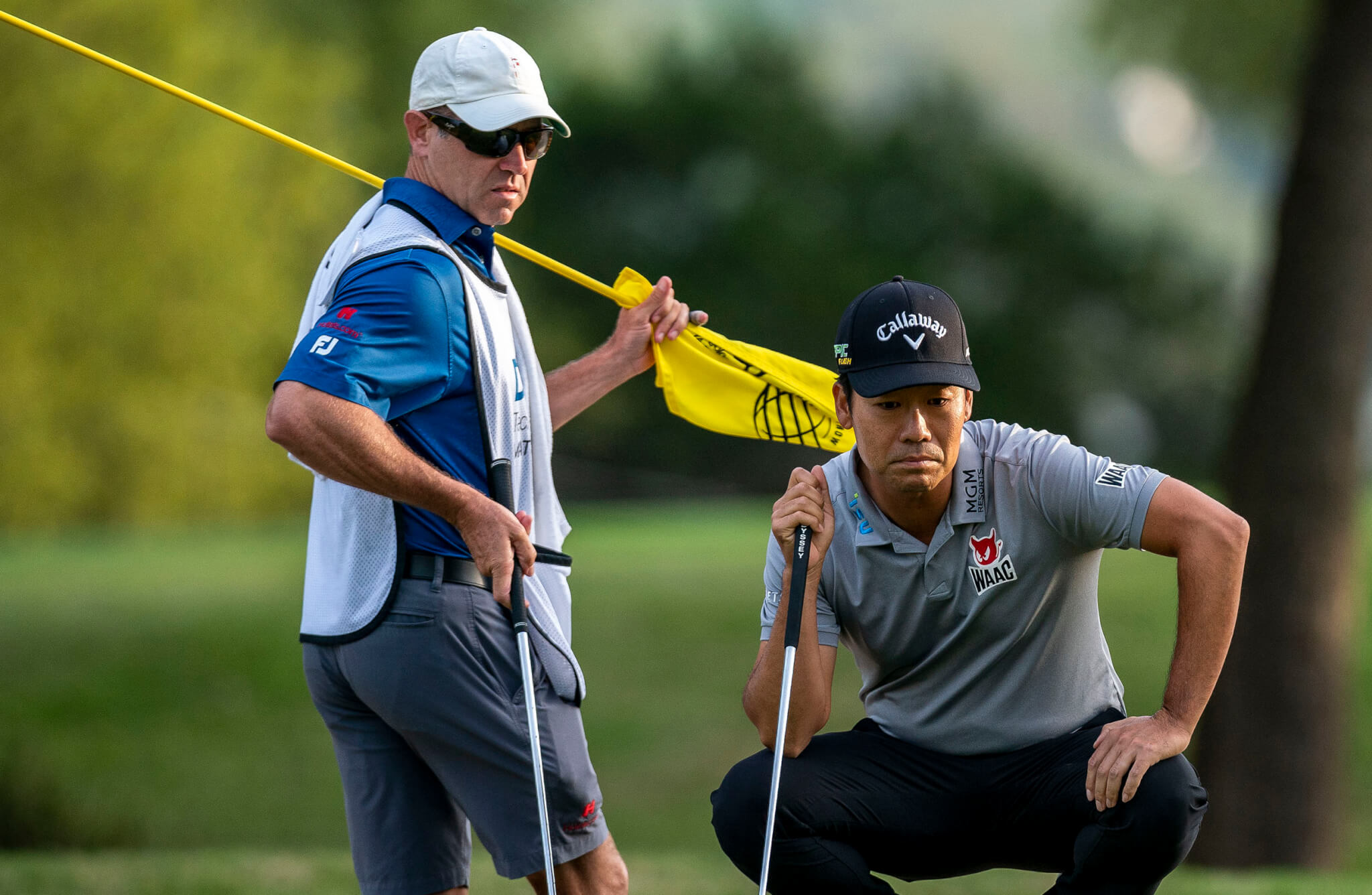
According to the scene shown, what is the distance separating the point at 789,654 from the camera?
3.39 meters

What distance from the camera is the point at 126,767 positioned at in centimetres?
1205

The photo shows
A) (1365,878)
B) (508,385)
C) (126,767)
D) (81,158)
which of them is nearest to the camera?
(508,385)

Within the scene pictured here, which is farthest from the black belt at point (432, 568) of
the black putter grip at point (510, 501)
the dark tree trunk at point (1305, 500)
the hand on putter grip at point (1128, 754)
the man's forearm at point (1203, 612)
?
the dark tree trunk at point (1305, 500)

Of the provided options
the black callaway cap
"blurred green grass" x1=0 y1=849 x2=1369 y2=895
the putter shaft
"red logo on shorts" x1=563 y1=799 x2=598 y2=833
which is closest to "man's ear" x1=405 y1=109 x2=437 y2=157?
the black callaway cap

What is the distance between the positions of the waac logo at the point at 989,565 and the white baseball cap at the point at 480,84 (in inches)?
52.1

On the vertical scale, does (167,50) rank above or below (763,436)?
above

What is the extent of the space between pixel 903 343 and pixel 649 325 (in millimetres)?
1094

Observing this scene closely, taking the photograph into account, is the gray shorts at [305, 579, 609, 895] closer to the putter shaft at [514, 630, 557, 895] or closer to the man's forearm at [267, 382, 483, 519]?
the putter shaft at [514, 630, 557, 895]

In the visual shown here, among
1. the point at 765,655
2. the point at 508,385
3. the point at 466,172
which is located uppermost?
the point at 466,172

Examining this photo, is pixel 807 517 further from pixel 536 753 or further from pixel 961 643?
pixel 536 753

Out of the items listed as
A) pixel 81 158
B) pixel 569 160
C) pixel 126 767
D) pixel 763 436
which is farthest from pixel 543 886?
pixel 569 160

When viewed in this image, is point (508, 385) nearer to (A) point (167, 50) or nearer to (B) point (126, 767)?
(B) point (126, 767)

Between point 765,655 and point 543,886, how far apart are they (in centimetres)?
72

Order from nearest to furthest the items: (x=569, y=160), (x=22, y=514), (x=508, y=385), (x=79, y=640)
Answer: (x=508, y=385) → (x=79, y=640) → (x=22, y=514) → (x=569, y=160)
